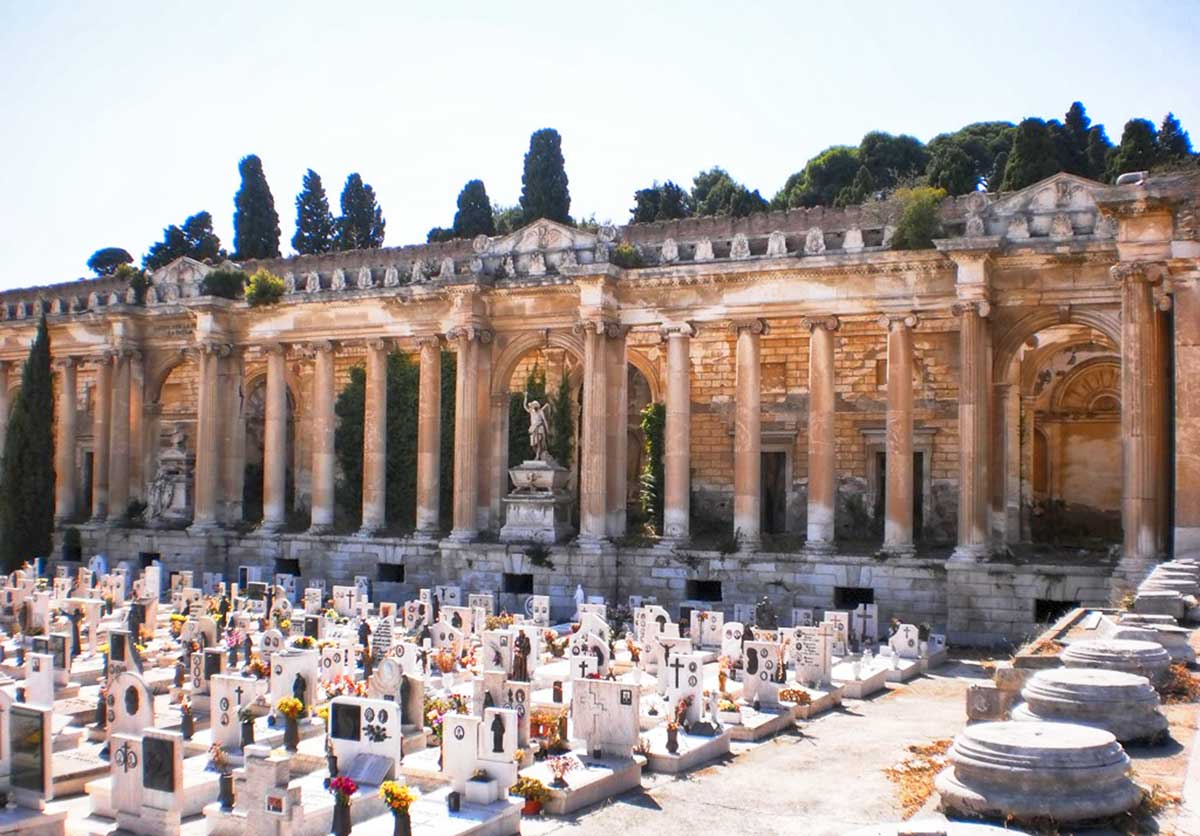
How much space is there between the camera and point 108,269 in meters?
57.1

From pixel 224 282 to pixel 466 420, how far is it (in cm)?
969

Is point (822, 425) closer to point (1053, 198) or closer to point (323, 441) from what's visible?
point (1053, 198)

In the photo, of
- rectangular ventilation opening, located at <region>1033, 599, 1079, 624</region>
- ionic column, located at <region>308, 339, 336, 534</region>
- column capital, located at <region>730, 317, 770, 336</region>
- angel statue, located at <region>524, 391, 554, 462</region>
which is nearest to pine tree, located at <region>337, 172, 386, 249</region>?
ionic column, located at <region>308, 339, 336, 534</region>

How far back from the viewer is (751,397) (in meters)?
27.5

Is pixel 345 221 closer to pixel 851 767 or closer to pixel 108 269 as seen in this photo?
pixel 108 269

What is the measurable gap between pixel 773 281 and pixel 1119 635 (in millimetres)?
15330

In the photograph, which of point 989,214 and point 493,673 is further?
point 989,214

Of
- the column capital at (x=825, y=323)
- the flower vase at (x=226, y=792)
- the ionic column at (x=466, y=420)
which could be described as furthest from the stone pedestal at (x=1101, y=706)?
the ionic column at (x=466, y=420)

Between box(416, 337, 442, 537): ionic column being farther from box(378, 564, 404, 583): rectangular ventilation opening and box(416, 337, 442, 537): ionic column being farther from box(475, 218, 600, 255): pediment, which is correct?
box(475, 218, 600, 255): pediment

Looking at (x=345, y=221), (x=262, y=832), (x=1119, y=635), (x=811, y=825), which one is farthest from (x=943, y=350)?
(x=345, y=221)

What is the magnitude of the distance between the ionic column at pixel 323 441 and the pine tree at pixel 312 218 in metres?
19.9

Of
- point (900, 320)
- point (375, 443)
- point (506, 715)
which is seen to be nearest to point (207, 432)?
point (375, 443)

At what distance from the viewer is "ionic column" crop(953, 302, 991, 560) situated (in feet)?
80.9

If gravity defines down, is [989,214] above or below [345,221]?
below
